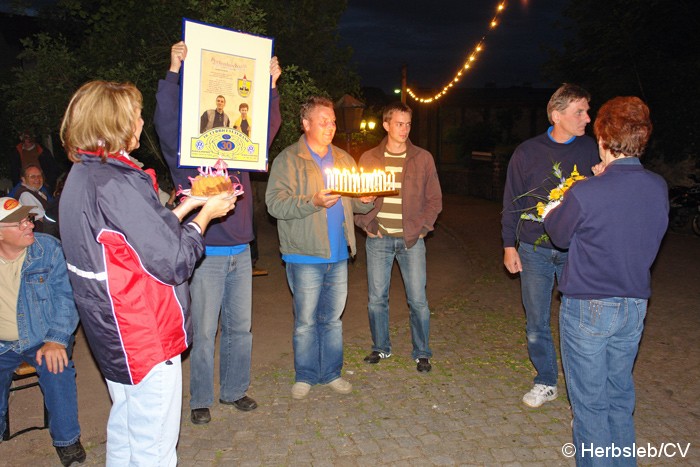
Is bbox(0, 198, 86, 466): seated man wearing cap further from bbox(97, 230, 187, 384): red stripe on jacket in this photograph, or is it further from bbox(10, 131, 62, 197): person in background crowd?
bbox(10, 131, 62, 197): person in background crowd

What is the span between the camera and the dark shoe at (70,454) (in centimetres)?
441

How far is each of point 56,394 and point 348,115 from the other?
9.03 m

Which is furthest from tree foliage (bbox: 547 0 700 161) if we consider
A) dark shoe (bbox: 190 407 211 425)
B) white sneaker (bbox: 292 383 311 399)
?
dark shoe (bbox: 190 407 211 425)

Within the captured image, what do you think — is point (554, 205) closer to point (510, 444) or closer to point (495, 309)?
point (510, 444)

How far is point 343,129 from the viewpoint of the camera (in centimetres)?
1245

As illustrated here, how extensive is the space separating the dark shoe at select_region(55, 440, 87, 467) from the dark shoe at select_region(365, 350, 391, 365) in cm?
304

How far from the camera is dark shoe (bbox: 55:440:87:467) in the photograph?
4406 mm

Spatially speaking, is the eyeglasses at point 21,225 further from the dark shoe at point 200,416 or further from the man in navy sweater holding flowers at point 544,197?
the man in navy sweater holding flowers at point 544,197

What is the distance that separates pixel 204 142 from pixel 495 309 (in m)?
6.07

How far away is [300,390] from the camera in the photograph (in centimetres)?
546

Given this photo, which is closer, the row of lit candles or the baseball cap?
the baseball cap

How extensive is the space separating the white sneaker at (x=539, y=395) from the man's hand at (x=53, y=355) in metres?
4.06

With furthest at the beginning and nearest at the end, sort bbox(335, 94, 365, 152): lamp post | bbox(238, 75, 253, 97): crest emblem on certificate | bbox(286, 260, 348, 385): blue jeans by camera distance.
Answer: bbox(335, 94, 365, 152): lamp post, bbox(286, 260, 348, 385): blue jeans, bbox(238, 75, 253, 97): crest emblem on certificate

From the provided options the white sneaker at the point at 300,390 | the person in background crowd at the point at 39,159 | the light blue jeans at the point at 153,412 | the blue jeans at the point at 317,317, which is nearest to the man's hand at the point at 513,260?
the blue jeans at the point at 317,317
